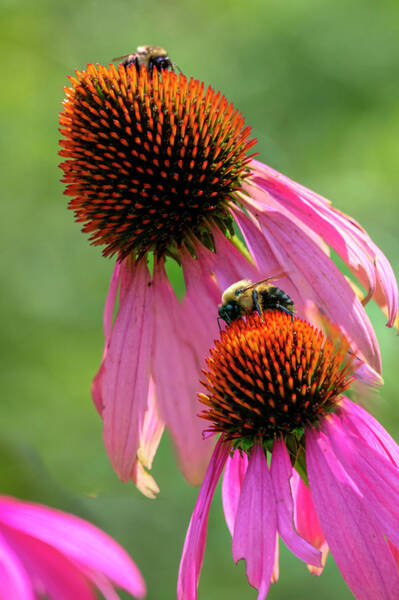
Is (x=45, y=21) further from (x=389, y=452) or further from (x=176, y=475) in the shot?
(x=389, y=452)

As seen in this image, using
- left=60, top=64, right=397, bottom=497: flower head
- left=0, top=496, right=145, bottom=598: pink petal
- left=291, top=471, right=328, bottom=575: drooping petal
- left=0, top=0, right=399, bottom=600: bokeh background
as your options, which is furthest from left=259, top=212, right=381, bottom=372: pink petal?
left=0, top=0, right=399, bottom=600: bokeh background

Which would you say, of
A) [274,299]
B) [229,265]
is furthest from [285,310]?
[229,265]

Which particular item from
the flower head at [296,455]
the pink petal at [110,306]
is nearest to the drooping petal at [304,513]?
the flower head at [296,455]

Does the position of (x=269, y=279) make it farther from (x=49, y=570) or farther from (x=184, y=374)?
(x=49, y=570)

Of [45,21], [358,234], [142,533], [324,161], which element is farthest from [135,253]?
[45,21]

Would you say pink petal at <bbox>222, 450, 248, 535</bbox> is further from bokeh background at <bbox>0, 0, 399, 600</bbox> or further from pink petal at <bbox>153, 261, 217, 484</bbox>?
bokeh background at <bbox>0, 0, 399, 600</bbox>
